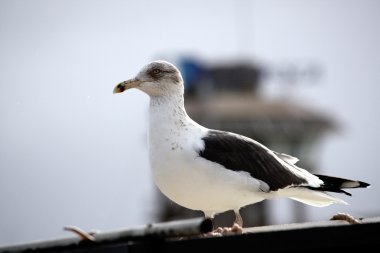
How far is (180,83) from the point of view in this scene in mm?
6871

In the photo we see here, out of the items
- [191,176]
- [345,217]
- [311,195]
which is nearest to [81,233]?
[345,217]

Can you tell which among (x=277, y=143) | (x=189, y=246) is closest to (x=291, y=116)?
(x=277, y=143)

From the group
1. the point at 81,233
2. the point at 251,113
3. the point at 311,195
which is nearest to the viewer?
the point at 81,233

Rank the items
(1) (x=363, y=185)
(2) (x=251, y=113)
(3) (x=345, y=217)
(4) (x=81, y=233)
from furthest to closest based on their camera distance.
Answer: (2) (x=251, y=113) → (1) (x=363, y=185) → (3) (x=345, y=217) → (4) (x=81, y=233)

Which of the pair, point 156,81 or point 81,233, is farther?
point 156,81

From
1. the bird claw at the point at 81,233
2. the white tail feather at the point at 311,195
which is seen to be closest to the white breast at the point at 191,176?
the white tail feather at the point at 311,195

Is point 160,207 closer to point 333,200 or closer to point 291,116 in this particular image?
point 291,116

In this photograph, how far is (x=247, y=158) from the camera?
6648 mm

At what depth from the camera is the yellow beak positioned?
6.68 metres

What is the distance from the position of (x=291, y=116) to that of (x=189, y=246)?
39499 millimetres

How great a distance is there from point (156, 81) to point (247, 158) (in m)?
0.92

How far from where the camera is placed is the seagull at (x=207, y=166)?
241 inches

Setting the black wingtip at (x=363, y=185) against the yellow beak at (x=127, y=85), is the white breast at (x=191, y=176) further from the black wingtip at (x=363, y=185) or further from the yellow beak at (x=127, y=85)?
the black wingtip at (x=363, y=185)

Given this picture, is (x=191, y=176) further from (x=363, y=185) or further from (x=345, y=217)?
(x=363, y=185)
